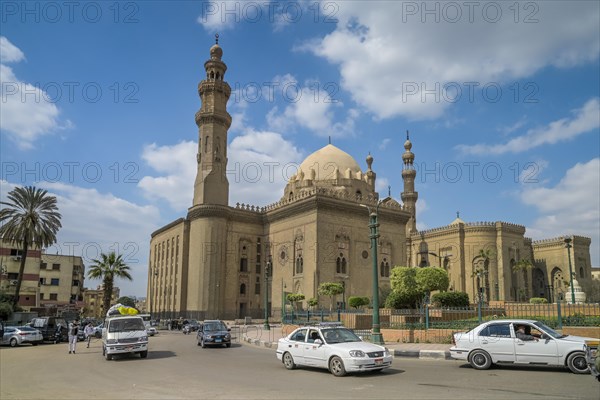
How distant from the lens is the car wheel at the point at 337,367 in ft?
34.6

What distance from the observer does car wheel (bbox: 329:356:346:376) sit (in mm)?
10555

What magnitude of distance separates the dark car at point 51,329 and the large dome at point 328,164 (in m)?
31.2

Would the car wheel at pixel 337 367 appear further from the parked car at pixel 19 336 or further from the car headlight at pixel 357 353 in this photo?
the parked car at pixel 19 336

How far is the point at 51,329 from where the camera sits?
26875 mm

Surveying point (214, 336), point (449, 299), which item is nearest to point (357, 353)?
point (214, 336)

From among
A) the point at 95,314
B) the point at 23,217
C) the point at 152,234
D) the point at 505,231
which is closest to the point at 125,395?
the point at 23,217

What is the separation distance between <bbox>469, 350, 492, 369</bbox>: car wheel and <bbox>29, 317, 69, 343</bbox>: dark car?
23947mm

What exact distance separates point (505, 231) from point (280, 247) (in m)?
26.1

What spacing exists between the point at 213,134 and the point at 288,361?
37.5m

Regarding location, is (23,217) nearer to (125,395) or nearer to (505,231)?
(125,395)

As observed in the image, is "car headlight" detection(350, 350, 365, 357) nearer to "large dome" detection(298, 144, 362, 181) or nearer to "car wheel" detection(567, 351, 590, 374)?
"car wheel" detection(567, 351, 590, 374)

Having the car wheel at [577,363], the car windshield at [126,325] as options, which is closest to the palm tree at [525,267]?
the car wheel at [577,363]

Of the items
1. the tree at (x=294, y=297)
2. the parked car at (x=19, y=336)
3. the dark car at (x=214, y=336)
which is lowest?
the parked car at (x=19, y=336)

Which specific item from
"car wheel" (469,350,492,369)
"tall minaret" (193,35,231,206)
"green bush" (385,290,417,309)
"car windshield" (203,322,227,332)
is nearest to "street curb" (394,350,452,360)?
"car wheel" (469,350,492,369)
